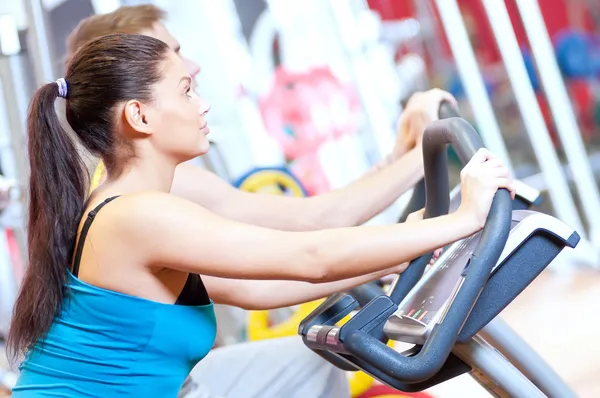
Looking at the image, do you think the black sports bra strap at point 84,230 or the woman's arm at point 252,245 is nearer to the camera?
the woman's arm at point 252,245

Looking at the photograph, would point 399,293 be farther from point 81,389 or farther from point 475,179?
point 81,389

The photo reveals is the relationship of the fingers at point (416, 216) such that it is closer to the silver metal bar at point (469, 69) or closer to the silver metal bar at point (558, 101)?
the silver metal bar at point (558, 101)

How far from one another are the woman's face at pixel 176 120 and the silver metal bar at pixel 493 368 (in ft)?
1.83

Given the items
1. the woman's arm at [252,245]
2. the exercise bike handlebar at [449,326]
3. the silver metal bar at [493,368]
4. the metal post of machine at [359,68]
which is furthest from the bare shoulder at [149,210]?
the metal post of machine at [359,68]

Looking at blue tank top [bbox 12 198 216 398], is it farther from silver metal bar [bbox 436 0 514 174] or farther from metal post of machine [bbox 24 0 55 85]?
silver metal bar [bbox 436 0 514 174]

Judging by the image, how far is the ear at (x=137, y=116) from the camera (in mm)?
1417

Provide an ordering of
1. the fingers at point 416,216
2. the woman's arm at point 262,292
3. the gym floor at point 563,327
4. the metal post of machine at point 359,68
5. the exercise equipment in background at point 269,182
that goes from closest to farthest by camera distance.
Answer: the fingers at point 416,216 < the woman's arm at point 262,292 < the gym floor at point 563,327 < the exercise equipment in background at point 269,182 < the metal post of machine at point 359,68

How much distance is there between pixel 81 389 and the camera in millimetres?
1401

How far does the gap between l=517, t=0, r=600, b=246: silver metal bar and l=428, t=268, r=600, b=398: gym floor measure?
445 mm

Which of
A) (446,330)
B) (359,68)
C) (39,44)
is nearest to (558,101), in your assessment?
(359,68)

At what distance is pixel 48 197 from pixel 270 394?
716 millimetres

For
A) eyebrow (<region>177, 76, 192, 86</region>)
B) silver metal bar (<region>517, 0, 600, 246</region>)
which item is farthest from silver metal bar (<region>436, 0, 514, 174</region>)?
eyebrow (<region>177, 76, 192, 86</region>)

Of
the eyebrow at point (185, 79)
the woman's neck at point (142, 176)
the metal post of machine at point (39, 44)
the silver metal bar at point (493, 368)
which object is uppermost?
the metal post of machine at point (39, 44)

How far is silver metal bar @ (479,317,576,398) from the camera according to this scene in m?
1.41
